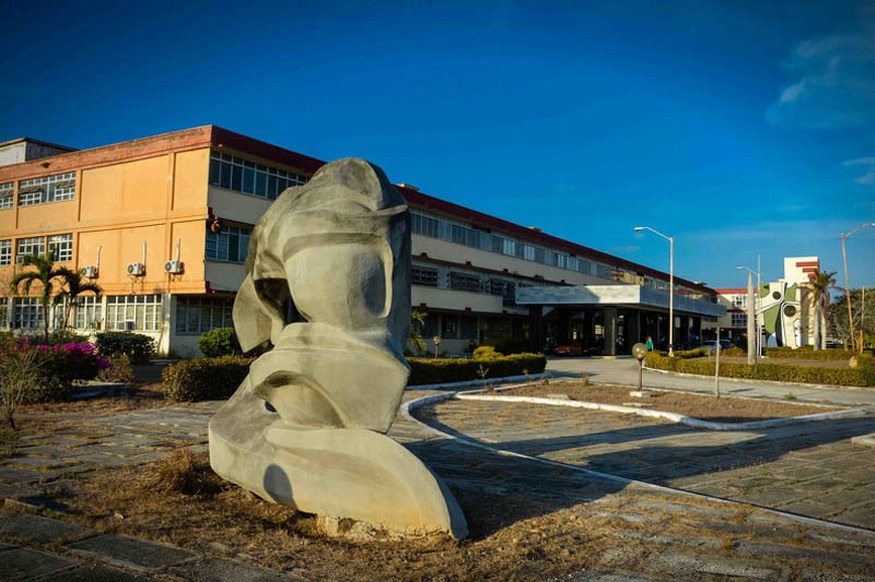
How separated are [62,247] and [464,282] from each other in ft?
75.7

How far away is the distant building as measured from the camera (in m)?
27.3

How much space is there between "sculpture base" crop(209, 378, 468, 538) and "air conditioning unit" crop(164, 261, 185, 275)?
22.8m

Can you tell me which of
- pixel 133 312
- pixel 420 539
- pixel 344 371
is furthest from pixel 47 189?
pixel 420 539

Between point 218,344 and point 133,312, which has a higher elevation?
point 133,312

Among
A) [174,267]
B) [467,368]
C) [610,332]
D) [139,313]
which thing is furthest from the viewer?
[610,332]

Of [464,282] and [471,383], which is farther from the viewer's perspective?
[464,282]

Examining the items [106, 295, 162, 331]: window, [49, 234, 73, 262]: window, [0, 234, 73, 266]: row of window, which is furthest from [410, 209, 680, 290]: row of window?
[0, 234, 73, 266]: row of window

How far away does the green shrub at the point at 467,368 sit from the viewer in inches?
779

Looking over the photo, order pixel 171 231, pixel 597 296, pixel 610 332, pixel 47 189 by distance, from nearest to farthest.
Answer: pixel 171 231 → pixel 47 189 → pixel 597 296 → pixel 610 332

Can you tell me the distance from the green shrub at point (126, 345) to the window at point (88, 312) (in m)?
5.07

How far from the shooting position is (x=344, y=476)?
5227 millimetres

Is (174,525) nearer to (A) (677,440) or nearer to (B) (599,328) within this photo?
(A) (677,440)

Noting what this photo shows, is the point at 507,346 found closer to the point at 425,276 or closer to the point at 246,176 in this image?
the point at 425,276

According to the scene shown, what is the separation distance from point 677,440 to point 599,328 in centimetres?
5302
